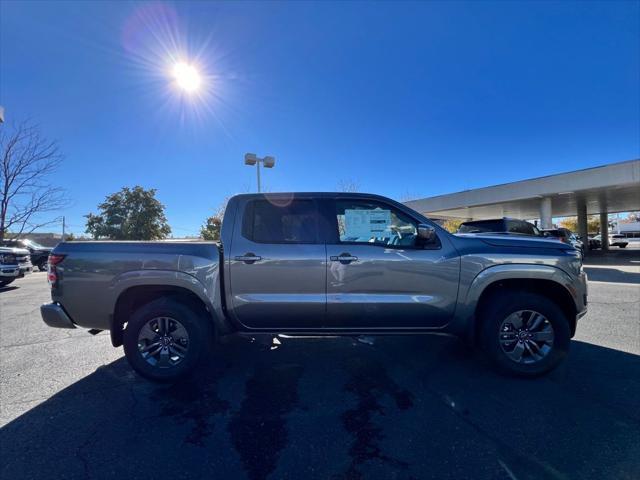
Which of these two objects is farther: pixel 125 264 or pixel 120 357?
pixel 120 357

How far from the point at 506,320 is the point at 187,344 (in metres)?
3.40

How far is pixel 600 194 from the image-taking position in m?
18.2

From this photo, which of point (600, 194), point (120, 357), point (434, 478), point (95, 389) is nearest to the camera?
point (434, 478)

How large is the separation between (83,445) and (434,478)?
254 centimetres

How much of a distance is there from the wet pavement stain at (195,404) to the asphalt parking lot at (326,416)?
0.02 m

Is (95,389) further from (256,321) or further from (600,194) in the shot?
(600,194)

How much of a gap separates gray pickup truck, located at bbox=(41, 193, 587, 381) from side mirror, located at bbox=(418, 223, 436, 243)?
1 centimetres

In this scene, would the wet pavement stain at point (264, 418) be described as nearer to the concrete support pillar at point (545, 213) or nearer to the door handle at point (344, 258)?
the door handle at point (344, 258)

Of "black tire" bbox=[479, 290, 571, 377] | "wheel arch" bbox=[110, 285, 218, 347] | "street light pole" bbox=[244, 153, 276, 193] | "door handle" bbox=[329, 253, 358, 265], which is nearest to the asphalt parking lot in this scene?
"black tire" bbox=[479, 290, 571, 377]

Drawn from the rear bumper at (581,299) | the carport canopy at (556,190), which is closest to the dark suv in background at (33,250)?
the rear bumper at (581,299)

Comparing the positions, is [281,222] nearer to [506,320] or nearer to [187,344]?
[187,344]

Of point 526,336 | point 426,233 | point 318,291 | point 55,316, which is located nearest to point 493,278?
point 526,336

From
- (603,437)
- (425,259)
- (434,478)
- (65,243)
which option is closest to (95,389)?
(65,243)

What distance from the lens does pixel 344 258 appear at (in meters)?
3.29
